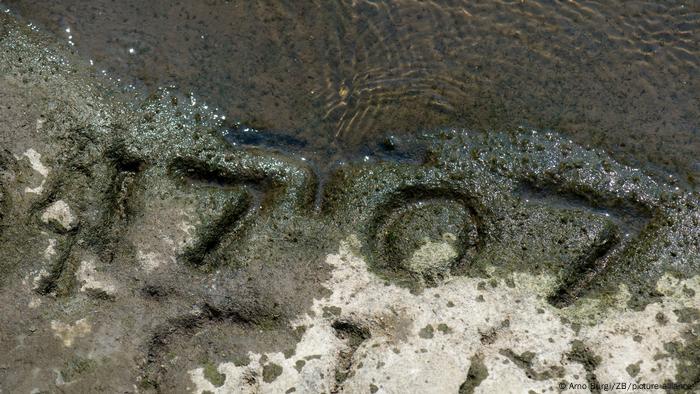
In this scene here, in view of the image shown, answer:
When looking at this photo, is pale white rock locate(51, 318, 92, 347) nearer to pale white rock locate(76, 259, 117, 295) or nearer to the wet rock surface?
the wet rock surface

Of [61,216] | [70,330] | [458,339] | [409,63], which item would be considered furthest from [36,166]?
[458,339]

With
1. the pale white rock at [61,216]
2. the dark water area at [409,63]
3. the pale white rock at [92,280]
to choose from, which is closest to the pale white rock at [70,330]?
the pale white rock at [92,280]

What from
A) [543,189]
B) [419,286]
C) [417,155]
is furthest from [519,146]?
[419,286]

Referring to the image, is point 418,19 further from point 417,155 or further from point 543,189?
point 543,189

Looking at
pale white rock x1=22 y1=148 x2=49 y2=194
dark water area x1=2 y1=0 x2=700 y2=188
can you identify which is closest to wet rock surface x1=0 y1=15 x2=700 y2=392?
pale white rock x1=22 y1=148 x2=49 y2=194

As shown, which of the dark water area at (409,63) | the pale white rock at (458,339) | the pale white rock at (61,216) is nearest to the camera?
the pale white rock at (458,339)

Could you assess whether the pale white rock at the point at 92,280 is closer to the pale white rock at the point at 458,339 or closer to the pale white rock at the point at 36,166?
the pale white rock at the point at 36,166

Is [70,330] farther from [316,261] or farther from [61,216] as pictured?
[316,261]
